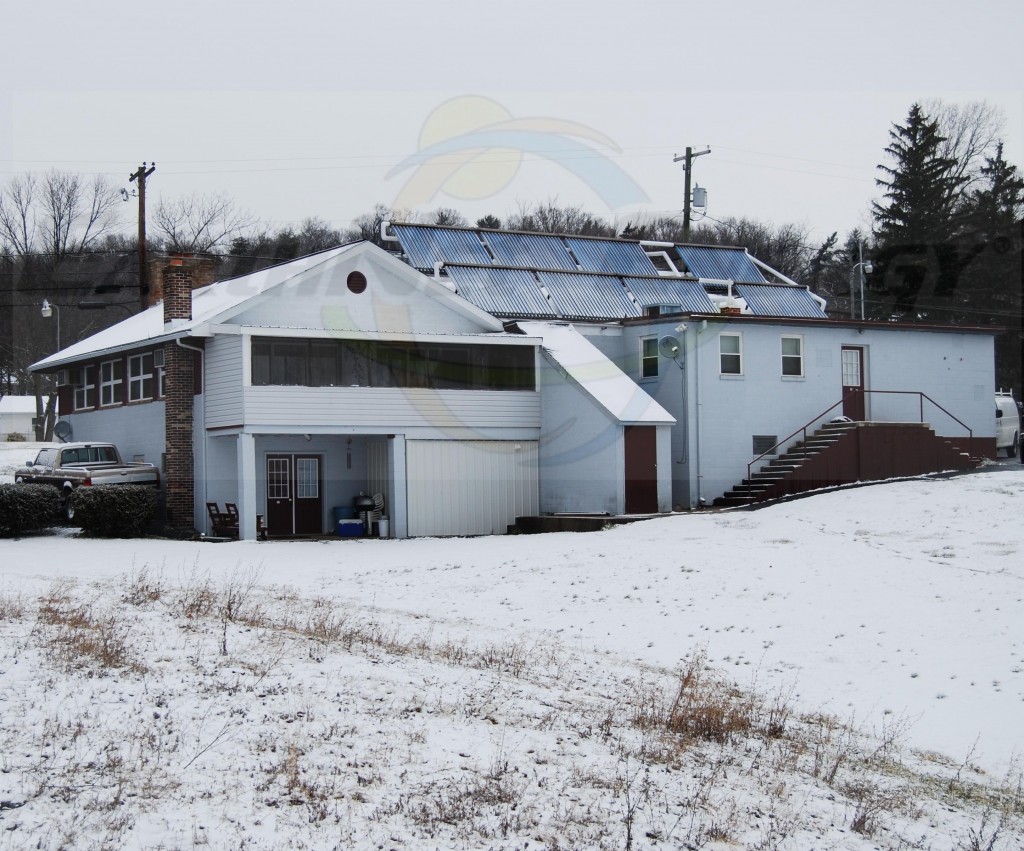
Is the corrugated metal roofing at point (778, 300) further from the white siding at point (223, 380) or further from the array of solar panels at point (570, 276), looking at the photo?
the white siding at point (223, 380)

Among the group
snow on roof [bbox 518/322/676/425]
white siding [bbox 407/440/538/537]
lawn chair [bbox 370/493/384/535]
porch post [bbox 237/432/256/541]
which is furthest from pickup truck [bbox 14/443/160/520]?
snow on roof [bbox 518/322/676/425]

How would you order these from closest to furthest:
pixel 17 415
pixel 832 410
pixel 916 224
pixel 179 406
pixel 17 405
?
1. pixel 179 406
2. pixel 832 410
3. pixel 916 224
4. pixel 17 415
5. pixel 17 405

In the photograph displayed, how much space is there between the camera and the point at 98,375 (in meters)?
36.7

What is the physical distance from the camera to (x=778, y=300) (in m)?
42.7

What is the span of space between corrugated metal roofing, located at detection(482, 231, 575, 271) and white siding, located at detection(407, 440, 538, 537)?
27.4 feet

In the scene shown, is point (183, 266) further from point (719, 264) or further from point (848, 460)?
point (719, 264)

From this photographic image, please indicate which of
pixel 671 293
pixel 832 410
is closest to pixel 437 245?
pixel 671 293

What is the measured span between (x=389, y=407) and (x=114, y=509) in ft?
22.9

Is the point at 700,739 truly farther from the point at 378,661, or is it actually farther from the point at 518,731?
the point at 378,661

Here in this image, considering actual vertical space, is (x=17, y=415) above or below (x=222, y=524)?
above

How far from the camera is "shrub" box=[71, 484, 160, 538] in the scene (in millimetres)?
29266

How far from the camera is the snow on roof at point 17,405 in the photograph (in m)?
75.2

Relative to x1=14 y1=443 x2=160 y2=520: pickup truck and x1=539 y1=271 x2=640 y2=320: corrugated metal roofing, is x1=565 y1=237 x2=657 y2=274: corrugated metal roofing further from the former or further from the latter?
x1=14 y1=443 x2=160 y2=520: pickup truck

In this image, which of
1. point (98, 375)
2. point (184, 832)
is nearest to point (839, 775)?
point (184, 832)
